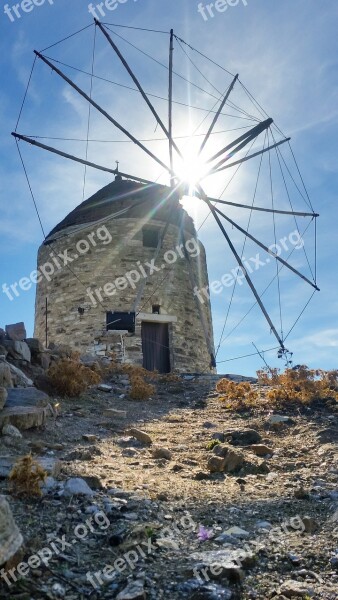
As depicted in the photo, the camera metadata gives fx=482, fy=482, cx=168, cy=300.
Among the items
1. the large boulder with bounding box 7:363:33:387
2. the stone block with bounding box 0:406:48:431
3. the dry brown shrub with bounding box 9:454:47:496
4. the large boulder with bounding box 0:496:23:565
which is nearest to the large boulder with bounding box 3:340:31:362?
the large boulder with bounding box 7:363:33:387

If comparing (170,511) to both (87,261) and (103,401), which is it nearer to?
(103,401)

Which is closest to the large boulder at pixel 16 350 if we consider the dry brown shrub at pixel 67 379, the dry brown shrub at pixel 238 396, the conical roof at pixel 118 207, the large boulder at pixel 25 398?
the dry brown shrub at pixel 67 379

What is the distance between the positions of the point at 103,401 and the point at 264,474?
3727 millimetres

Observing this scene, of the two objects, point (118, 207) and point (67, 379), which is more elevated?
point (118, 207)

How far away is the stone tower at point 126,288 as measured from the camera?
1267 centimetres

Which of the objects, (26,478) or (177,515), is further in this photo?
(177,515)

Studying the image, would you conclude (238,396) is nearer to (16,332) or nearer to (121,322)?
(16,332)

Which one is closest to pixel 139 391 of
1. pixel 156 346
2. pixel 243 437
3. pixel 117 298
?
pixel 243 437

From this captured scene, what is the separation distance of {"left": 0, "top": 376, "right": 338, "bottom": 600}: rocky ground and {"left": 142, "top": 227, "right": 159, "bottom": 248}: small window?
879cm

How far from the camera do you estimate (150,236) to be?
14.4 metres

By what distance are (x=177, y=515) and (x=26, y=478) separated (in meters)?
1.03

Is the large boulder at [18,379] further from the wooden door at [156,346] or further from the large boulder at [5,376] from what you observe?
the wooden door at [156,346]

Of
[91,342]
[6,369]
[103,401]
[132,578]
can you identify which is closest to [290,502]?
[132,578]

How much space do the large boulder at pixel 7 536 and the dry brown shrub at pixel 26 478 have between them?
727 mm
